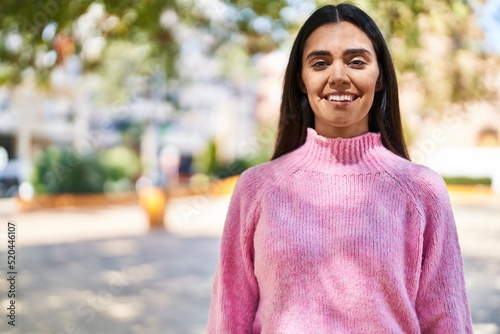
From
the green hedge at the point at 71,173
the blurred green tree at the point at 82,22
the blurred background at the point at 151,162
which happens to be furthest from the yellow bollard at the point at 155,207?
the green hedge at the point at 71,173

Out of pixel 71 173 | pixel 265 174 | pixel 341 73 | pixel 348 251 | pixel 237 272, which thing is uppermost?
pixel 341 73

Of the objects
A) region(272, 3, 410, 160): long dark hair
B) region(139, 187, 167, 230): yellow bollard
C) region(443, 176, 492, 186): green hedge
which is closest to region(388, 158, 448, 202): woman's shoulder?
region(272, 3, 410, 160): long dark hair

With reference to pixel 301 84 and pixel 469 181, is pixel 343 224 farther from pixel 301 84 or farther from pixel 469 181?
pixel 469 181

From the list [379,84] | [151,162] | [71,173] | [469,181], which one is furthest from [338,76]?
[151,162]

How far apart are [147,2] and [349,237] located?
503 centimetres

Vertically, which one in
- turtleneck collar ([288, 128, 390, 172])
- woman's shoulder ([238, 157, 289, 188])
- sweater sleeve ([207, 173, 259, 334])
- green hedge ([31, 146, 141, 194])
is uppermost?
turtleneck collar ([288, 128, 390, 172])

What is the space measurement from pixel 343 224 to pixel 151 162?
100 ft

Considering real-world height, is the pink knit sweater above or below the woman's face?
below

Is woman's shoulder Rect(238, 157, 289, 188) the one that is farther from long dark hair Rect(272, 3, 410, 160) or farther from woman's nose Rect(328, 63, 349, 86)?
woman's nose Rect(328, 63, 349, 86)

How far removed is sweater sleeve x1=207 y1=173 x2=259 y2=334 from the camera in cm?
165

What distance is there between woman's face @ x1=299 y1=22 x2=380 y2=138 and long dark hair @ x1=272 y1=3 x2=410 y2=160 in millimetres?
28

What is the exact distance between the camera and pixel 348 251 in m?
1.51

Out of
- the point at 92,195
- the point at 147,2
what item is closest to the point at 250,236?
the point at 147,2

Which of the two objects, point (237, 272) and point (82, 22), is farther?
point (82, 22)
